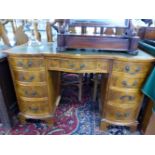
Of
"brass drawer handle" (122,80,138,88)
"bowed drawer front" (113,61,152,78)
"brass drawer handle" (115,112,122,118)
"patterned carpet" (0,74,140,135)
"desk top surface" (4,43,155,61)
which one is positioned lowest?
"patterned carpet" (0,74,140,135)

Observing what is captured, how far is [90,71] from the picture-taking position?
1.15 meters

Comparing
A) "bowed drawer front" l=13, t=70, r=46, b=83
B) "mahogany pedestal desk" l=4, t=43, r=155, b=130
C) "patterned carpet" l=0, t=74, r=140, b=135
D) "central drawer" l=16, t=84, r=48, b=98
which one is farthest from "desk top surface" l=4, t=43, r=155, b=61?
"patterned carpet" l=0, t=74, r=140, b=135

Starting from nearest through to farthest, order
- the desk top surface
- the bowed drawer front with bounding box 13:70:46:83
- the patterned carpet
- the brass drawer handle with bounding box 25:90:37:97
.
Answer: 1. the desk top surface
2. the bowed drawer front with bounding box 13:70:46:83
3. the brass drawer handle with bounding box 25:90:37:97
4. the patterned carpet

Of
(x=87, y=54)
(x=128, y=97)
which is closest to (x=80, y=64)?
(x=87, y=54)

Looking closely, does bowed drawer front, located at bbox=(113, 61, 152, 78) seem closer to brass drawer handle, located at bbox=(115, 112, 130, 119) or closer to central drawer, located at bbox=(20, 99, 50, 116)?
brass drawer handle, located at bbox=(115, 112, 130, 119)

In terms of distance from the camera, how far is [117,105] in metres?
1.30

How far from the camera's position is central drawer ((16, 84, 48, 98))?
129cm

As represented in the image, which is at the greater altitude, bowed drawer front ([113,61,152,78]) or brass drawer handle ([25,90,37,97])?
bowed drawer front ([113,61,152,78])

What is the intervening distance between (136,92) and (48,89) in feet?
2.57

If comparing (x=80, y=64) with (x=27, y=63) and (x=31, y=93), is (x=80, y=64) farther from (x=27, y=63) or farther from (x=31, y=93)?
(x=31, y=93)

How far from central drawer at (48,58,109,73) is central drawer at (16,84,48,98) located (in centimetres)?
26

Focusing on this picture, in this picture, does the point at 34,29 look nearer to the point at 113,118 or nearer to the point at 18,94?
the point at 18,94

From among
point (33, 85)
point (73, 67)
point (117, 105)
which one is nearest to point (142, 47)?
point (117, 105)

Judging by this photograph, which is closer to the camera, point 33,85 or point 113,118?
point 33,85
